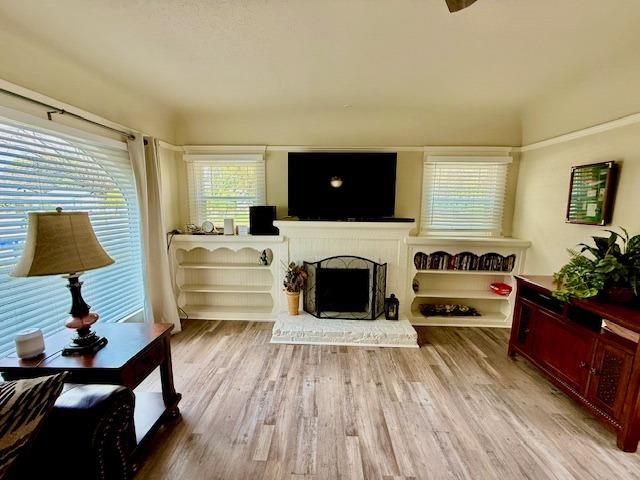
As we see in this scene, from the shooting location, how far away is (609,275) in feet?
5.80

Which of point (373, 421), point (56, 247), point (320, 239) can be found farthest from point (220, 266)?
point (373, 421)

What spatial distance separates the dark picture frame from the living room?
18mm

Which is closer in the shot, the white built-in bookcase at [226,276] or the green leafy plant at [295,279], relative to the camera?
the green leafy plant at [295,279]

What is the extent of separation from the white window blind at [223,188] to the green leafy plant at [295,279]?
921 millimetres

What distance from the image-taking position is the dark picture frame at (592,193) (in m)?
2.18

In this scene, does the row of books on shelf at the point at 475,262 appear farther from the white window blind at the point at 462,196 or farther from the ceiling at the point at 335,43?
the ceiling at the point at 335,43

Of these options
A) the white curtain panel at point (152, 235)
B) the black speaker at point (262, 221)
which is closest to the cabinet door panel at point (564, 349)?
the black speaker at point (262, 221)

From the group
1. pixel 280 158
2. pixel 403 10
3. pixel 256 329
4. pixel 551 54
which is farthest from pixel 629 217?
pixel 256 329

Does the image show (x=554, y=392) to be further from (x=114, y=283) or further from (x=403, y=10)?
(x=114, y=283)

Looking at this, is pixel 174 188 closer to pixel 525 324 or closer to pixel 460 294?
pixel 460 294

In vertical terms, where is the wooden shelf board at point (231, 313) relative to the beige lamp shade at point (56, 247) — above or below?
below

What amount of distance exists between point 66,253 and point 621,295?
3192mm

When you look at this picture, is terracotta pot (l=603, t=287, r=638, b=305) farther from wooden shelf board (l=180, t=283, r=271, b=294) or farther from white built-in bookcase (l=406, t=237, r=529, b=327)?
wooden shelf board (l=180, t=283, r=271, b=294)

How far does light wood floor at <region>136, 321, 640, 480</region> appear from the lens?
58.7 inches
